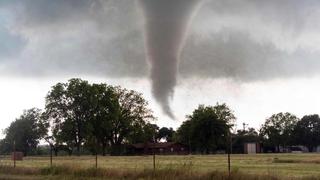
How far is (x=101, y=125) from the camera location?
5640 inches

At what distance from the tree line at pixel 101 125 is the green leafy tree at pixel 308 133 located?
58.3ft

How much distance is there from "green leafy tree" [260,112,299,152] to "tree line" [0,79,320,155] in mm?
6831

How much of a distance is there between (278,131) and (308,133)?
11071 millimetres

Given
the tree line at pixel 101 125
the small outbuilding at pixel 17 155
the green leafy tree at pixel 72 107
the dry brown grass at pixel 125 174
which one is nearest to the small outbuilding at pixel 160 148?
the tree line at pixel 101 125

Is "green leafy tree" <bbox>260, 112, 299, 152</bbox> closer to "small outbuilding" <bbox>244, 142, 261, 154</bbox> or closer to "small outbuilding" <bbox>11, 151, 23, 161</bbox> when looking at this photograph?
"small outbuilding" <bbox>244, 142, 261, 154</bbox>

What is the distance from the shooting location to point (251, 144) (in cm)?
16538

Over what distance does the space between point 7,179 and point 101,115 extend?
373ft

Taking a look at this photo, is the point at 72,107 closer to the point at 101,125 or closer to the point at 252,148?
the point at 101,125

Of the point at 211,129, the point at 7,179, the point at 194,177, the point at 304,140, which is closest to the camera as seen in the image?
the point at 194,177

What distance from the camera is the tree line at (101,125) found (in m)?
142

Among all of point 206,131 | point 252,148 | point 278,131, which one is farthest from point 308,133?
point 206,131

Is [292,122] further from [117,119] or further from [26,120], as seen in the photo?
[26,120]

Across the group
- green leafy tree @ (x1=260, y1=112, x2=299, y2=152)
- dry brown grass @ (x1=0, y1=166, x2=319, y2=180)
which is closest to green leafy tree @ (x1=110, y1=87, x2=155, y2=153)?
green leafy tree @ (x1=260, y1=112, x2=299, y2=152)

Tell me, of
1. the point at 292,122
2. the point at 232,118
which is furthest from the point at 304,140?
the point at 232,118
